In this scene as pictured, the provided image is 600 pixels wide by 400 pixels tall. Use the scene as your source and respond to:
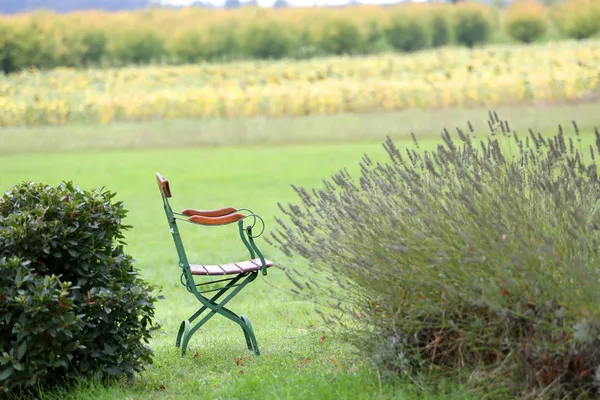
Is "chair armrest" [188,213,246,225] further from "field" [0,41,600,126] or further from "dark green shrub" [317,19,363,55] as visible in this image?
"dark green shrub" [317,19,363,55]

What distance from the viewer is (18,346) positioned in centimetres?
410

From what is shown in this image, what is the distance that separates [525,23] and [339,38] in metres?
12.2

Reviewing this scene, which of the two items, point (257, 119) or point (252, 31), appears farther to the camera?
point (252, 31)

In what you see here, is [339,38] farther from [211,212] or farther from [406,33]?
[211,212]

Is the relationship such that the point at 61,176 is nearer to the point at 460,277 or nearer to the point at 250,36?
the point at 460,277

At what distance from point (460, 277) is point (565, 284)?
456mm

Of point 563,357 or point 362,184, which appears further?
point 362,184

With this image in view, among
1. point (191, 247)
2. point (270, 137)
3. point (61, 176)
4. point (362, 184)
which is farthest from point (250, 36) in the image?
point (362, 184)

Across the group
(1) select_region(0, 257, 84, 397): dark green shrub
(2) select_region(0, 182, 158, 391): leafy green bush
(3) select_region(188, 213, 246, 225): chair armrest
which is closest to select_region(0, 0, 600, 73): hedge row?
(3) select_region(188, 213, 246, 225): chair armrest

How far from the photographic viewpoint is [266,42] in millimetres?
40031

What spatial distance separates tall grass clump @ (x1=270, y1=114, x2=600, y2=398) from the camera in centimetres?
351

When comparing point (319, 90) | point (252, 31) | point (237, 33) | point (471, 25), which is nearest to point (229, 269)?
point (319, 90)

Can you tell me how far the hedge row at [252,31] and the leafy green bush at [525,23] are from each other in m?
0.46

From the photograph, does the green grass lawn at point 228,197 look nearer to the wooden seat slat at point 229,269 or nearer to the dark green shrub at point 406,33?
the wooden seat slat at point 229,269
